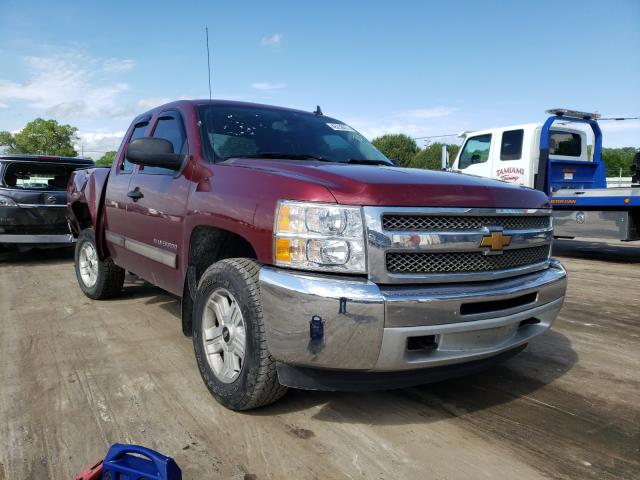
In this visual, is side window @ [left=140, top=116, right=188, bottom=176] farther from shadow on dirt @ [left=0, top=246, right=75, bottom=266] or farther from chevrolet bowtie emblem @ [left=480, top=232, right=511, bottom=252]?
shadow on dirt @ [left=0, top=246, right=75, bottom=266]

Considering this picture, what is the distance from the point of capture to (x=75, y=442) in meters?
2.40

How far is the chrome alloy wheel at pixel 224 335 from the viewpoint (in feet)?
8.73

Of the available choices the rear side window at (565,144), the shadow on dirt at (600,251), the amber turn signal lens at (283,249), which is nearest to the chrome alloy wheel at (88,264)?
the amber turn signal lens at (283,249)

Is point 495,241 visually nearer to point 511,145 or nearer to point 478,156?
point 511,145

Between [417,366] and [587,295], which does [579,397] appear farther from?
[587,295]

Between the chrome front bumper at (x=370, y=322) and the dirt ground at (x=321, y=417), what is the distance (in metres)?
0.44

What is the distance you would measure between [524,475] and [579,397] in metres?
1.04

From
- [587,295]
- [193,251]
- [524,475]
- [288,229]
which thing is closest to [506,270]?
[524,475]

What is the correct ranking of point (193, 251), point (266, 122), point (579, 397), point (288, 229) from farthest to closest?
→ point (266, 122) < point (193, 251) < point (579, 397) < point (288, 229)

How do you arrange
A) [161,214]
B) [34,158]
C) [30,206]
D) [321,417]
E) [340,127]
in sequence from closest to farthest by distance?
[321,417], [161,214], [340,127], [30,206], [34,158]

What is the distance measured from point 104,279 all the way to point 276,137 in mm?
2734

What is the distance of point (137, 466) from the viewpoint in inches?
67.4

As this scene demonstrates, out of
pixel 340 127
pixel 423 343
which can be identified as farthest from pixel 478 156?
pixel 423 343

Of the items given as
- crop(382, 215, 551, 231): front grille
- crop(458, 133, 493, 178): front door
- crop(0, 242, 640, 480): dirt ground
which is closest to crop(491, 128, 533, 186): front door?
crop(458, 133, 493, 178): front door
